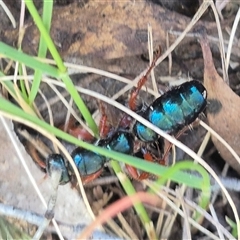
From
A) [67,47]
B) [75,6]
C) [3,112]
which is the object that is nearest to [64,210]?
[3,112]

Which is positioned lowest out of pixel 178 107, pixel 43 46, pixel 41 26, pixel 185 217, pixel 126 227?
pixel 126 227

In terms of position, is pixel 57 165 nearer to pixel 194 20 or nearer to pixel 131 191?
pixel 131 191

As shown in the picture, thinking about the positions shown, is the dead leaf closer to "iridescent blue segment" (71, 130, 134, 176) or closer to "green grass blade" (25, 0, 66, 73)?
"iridescent blue segment" (71, 130, 134, 176)

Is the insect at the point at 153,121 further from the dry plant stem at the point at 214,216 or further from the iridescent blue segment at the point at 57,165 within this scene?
the dry plant stem at the point at 214,216

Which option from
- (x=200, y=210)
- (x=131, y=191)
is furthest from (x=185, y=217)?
(x=131, y=191)

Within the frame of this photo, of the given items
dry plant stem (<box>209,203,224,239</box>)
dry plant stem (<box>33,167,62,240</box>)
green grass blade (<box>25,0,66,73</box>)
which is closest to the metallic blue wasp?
dry plant stem (<box>33,167,62,240</box>)

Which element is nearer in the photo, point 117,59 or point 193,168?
point 193,168

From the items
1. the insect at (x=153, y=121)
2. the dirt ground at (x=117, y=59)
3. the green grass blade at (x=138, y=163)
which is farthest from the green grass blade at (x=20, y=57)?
the insect at (x=153, y=121)
